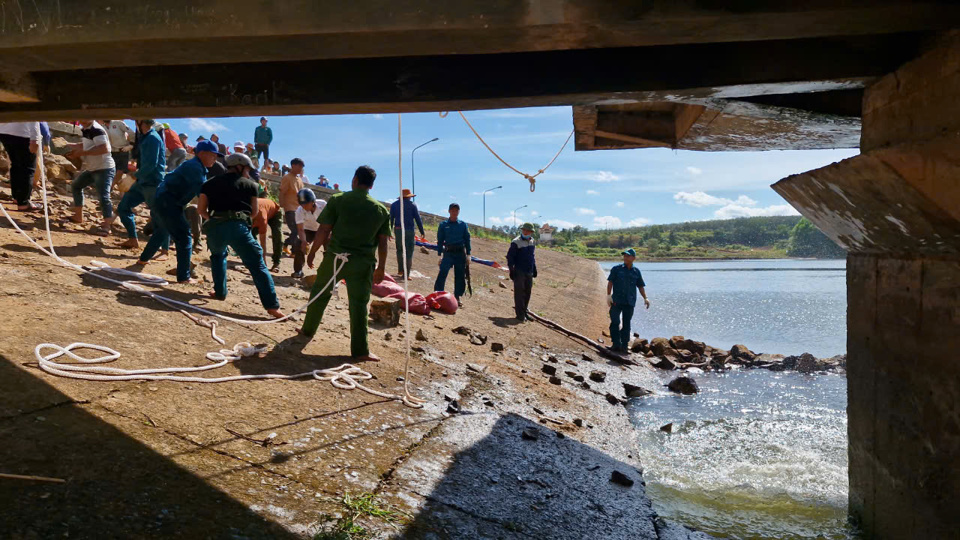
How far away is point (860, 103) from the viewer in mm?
4527

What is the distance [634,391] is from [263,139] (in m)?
12.7

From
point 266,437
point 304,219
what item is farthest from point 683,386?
point 266,437

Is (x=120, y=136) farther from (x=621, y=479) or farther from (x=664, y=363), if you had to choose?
(x=664, y=363)

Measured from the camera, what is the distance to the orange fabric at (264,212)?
8.86 m

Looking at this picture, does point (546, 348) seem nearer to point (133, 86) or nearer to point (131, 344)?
point (131, 344)

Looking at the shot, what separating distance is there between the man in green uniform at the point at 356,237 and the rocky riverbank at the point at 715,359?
289 inches

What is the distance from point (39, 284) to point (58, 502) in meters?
4.02

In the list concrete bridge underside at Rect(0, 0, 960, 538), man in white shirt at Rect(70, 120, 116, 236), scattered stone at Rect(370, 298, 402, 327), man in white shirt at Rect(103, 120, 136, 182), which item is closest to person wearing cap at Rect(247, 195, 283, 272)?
scattered stone at Rect(370, 298, 402, 327)

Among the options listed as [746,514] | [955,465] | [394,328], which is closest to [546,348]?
[394,328]

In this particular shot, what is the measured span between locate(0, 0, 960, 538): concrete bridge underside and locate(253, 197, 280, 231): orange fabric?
14.5 ft

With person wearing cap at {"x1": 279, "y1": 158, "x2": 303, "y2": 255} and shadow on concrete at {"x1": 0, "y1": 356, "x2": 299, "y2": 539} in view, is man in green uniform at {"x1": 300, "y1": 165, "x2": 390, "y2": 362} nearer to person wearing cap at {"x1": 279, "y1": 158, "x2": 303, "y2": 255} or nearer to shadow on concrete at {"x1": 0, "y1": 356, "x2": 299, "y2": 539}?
shadow on concrete at {"x1": 0, "y1": 356, "x2": 299, "y2": 539}

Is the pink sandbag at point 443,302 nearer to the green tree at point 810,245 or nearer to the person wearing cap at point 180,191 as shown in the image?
the person wearing cap at point 180,191

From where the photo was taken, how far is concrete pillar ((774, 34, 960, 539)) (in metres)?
3.34

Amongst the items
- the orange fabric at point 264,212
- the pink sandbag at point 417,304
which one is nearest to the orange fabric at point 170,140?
the orange fabric at point 264,212
